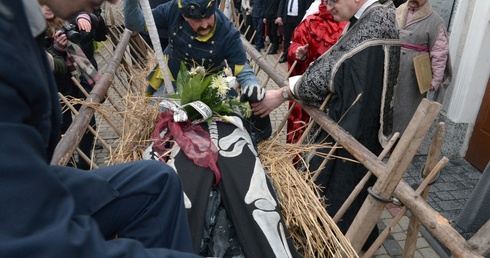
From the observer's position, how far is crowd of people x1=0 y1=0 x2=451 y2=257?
2.19 feet

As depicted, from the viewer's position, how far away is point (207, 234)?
1599mm

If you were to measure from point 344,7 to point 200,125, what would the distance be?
1.06 m

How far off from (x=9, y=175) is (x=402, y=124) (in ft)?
11.8

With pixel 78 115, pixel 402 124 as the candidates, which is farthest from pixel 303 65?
pixel 78 115

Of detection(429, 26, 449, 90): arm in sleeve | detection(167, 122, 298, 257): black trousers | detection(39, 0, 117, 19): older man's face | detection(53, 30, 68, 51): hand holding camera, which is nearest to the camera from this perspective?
detection(39, 0, 117, 19): older man's face

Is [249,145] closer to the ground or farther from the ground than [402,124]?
farther from the ground

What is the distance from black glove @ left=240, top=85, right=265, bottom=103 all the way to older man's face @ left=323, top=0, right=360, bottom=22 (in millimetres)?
643

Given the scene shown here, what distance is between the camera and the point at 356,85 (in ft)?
6.88

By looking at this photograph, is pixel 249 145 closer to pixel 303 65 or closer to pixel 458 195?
pixel 303 65

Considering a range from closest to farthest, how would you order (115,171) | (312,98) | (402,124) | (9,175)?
1. (9,175)
2. (115,171)
3. (312,98)
4. (402,124)

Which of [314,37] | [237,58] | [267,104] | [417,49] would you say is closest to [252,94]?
[267,104]

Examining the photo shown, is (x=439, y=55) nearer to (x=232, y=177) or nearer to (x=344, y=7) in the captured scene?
(x=344, y=7)

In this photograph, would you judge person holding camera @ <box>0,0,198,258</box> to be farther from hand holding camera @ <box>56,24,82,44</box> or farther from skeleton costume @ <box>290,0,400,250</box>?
hand holding camera @ <box>56,24,82,44</box>

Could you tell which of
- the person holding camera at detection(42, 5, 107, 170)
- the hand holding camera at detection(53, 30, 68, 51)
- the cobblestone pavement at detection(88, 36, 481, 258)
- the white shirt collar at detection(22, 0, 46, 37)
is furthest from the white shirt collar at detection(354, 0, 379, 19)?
the hand holding camera at detection(53, 30, 68, 51)
